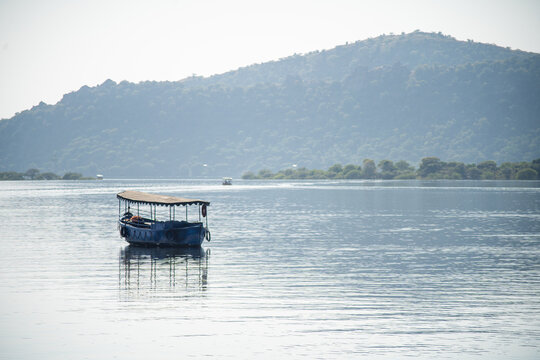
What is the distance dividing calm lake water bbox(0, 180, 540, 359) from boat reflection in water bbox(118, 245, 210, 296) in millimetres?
103

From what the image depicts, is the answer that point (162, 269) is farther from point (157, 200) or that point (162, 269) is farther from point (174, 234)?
point (157, 200)

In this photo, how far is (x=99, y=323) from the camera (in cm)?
2923

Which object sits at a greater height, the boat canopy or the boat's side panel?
the boat canopy

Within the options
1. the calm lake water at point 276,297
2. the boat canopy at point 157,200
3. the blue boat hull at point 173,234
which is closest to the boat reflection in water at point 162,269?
the calm lake water at point 276,297

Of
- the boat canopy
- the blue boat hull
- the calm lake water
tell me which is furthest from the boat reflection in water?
the boat canopy

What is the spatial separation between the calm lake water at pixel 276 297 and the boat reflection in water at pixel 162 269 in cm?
10

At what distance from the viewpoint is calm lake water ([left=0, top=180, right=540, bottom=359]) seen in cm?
2595

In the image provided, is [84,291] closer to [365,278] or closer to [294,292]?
[294,292]

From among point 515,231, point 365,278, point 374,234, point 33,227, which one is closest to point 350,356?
point 365,278

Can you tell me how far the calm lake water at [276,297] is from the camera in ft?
85.1

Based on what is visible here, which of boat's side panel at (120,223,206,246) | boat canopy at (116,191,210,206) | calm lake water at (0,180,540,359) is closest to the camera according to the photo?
calm lake water at (0,180,540,359)

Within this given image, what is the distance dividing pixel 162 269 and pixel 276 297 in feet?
42.0

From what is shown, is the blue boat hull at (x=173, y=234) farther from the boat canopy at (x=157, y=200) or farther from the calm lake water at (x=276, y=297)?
the boat canopy at (x=157, y=200)

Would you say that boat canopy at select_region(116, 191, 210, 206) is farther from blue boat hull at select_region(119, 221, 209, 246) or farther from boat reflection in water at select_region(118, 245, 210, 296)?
boat reflection in water at select_region(118, 245, 210, 296)
